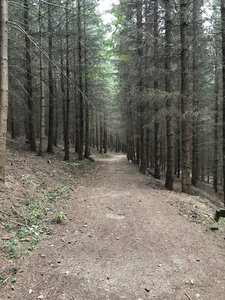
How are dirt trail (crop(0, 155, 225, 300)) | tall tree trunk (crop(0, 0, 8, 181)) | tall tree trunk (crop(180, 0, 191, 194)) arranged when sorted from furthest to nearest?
tall tree trunk (crop(180, 0, 191, 194))
tall tree trunk (crop(0, 0, 8, 181))
dirt trail (crop(0, 155, 225, 300))

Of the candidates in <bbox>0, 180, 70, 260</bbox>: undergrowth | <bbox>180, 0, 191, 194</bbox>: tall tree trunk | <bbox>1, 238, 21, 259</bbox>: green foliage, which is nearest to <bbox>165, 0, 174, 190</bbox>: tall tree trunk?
<bbox>180, 0, 191, 194</bbox>: tall tree trunk

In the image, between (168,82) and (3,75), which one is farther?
(168,82)

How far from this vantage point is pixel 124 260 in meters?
4.87

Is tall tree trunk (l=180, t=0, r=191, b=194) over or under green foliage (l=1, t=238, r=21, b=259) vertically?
over

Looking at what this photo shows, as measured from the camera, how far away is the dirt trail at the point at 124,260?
396 cm

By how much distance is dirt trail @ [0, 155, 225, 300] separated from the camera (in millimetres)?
3963

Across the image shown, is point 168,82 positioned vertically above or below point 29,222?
above

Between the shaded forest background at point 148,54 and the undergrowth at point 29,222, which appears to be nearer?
the undergrowth at point 29,222

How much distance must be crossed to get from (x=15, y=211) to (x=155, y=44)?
30.0 feet

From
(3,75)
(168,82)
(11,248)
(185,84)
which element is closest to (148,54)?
(168,82)

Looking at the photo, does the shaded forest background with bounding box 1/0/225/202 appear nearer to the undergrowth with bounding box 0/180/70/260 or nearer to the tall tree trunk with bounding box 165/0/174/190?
the tall tree trunk with bounding box 165/0/174/190

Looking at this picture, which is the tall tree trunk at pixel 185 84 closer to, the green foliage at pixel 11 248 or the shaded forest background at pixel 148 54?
the shaded forest background at pixel 148 54

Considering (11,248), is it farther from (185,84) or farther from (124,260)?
(185,84)

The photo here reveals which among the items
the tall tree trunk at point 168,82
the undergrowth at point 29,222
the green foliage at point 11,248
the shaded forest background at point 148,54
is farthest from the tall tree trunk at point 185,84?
the green foliage at point 11,248
